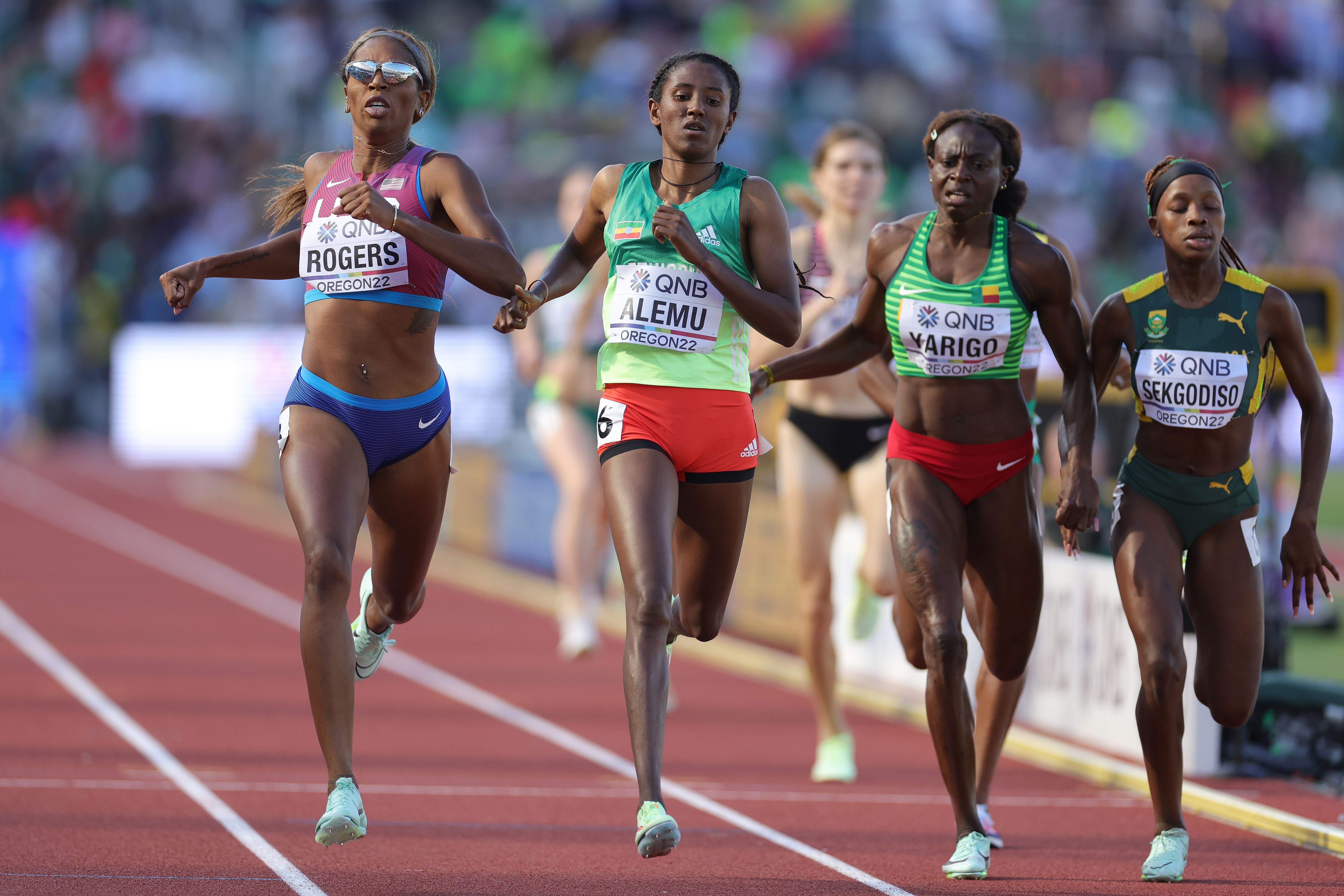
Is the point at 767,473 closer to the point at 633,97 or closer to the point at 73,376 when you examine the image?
the point at 633,97

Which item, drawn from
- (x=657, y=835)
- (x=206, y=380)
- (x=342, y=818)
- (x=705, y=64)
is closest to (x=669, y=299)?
(x=705, y=64)

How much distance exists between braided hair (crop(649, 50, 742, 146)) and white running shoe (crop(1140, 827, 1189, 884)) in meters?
2.47

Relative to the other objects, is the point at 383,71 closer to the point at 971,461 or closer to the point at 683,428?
the point at 683,428

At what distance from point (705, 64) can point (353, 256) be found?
116 cm

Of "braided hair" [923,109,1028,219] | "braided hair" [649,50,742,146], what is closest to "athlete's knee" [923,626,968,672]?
"braided hair" [923,109,1028,219]

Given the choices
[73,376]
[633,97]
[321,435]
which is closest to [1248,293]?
[321,435]

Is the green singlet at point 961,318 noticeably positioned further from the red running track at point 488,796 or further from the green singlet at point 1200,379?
the red running track at point 488,796

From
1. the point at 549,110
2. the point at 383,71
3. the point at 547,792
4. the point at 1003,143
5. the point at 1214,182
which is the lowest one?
the point at 547,792

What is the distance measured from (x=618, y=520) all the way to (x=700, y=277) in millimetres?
731

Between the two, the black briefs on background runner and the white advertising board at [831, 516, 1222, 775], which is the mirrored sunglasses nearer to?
the black briefs on background runner

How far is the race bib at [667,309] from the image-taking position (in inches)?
200

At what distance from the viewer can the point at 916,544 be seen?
5363mm

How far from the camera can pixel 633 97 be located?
29.0 meters

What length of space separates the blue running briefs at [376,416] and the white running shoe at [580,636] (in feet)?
15.6
